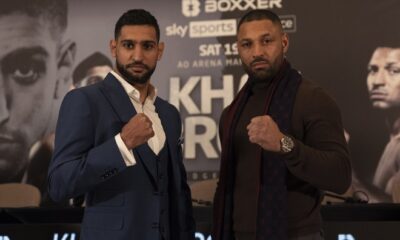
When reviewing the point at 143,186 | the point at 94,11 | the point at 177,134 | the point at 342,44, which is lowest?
the point at 143,186

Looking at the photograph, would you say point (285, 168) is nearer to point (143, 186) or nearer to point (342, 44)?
A: point (143, 186)

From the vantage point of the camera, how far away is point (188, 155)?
17.8 ft

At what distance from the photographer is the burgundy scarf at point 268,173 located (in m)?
1.82

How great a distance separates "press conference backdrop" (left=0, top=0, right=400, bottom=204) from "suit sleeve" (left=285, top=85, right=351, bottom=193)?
11.2 feet

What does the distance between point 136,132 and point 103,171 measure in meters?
0.16

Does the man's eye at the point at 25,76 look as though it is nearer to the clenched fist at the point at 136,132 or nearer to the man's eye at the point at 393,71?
the man's eye at the point at 393,71

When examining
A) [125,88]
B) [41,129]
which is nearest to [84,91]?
[125,88]

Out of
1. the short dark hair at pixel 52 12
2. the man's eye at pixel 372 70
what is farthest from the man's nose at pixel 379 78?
the short dark hair at pixel 52 12

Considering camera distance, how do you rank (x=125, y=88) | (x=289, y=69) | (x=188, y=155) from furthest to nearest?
1. (x=188, y=155)
2. (x=289, y=69)
3. (x=125, y=88)

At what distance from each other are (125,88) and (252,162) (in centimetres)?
55

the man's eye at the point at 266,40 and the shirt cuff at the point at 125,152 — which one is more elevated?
the man's eye at the point at 266,40

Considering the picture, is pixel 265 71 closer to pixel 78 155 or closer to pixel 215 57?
pixel 78 155

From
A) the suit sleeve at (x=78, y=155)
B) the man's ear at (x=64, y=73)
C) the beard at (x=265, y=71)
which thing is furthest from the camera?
the man's ear at (x=64, y=73)

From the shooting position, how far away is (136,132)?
5.42 feet
